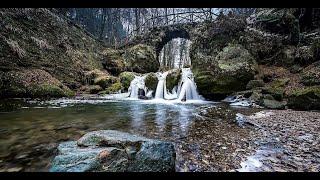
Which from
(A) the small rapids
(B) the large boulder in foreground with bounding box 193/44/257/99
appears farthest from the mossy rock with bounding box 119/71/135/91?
(B) the large boulder in foreground with bounding box 193/44/257/99

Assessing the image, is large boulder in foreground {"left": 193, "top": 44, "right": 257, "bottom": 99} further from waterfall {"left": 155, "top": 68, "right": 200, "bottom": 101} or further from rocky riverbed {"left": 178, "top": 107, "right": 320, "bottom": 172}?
rocky riverbed {"left": 178, "top": 107, "right": 320, "bottom": 172}

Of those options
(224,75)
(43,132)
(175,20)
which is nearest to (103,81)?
(224,75)

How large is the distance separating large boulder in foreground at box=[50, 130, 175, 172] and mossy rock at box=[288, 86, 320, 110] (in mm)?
8684

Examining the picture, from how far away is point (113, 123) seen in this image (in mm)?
7340

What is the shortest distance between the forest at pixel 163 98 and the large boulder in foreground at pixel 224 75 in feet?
0.21

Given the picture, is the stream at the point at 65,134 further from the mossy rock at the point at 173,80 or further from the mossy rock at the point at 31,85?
the mossy rock at the point at 173,80

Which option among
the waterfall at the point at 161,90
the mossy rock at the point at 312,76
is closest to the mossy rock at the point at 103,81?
the waterfall at the point at 161,90

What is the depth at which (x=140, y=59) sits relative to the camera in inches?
1026

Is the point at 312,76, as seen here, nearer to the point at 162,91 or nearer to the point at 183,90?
the point at 183,90

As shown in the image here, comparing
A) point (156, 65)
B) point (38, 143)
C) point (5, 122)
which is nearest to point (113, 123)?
point (38, 143)

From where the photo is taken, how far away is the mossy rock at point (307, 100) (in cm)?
977
